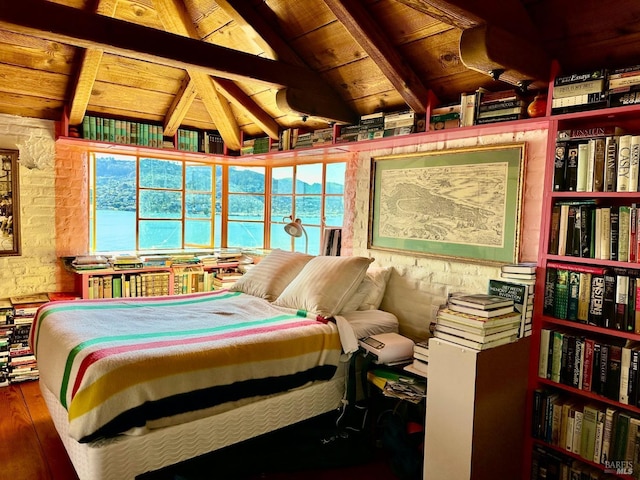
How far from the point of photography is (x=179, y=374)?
2.20 m

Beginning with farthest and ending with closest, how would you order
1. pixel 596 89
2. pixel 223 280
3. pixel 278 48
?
pixel 223 280 < pixel 278 48 < pixel 596 89

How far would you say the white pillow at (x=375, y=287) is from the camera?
3.41 m

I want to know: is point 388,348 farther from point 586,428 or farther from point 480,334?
point 586,428

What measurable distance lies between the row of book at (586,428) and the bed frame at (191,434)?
3.77ft

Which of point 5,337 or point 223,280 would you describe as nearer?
point 5,337

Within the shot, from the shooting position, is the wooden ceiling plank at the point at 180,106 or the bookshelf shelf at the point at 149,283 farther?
the wooden ceiling plank at the point at 180,106

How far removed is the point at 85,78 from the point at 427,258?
2.88 m

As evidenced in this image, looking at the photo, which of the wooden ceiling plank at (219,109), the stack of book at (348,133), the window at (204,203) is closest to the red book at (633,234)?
the stack of book at (348,133)

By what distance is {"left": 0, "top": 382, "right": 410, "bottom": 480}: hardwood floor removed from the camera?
2.43 meters

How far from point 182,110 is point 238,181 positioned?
110 cm

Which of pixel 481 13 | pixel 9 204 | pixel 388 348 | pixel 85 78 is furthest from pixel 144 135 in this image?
pixel 481 13

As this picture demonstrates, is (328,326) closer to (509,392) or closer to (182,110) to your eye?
(509,392)

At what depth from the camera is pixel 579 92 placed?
2186 mm

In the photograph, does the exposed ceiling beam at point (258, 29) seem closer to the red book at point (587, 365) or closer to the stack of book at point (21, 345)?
the red book at point (587, 365)
